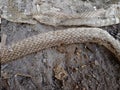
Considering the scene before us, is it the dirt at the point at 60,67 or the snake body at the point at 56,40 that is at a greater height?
the snake body at the point at 56,40

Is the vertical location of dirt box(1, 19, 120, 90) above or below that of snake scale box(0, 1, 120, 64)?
below

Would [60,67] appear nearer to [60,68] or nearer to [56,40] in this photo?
[60,68]

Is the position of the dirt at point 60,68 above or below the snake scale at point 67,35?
below

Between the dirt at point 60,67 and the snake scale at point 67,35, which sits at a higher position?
the snake scale at point 67,35

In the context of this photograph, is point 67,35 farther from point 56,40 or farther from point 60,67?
point 60,67

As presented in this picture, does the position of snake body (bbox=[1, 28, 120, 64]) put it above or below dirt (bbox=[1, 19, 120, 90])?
above

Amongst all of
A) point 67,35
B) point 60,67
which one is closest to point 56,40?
point 67,35

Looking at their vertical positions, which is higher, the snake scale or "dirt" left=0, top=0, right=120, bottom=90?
the snake scale

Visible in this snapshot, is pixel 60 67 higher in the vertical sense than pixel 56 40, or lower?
lower
